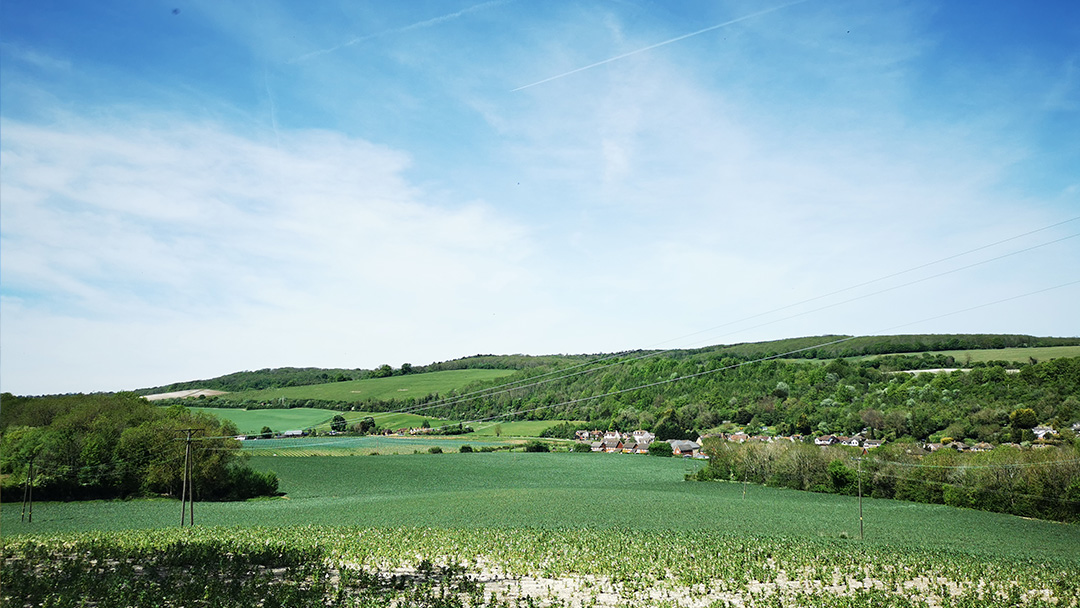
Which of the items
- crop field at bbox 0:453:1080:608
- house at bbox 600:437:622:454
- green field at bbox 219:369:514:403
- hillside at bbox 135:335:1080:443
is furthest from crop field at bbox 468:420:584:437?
crop field at bbox 0:453:1080:608

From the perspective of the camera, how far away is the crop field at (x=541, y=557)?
55.2ft

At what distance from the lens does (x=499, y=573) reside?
21.1 m

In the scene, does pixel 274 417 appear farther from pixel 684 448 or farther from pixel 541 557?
pixel 541 557

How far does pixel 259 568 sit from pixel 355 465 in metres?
61.6

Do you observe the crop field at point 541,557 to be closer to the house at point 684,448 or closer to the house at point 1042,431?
the house at point 1042,431

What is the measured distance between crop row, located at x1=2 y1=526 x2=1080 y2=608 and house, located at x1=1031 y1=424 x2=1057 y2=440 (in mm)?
50361

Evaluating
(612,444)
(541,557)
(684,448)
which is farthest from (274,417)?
(541,557)

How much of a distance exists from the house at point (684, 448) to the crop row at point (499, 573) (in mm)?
77536

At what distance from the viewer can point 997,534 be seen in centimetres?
4034

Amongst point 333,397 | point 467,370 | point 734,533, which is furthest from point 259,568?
point 467,370

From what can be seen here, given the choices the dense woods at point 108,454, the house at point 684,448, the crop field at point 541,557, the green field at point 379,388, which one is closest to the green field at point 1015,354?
the house at point 684,448

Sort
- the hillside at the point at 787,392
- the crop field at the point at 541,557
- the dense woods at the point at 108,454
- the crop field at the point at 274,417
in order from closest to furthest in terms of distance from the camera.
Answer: the crop field at the point at 541,557 → the dense woods at the point at 108,454 → the hillside at the point at 787,392 → the crop field at the point at 274,417

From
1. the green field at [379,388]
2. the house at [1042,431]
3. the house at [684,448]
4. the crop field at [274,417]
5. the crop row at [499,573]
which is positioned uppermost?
the green field at [379,388]

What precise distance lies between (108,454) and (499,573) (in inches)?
2089
